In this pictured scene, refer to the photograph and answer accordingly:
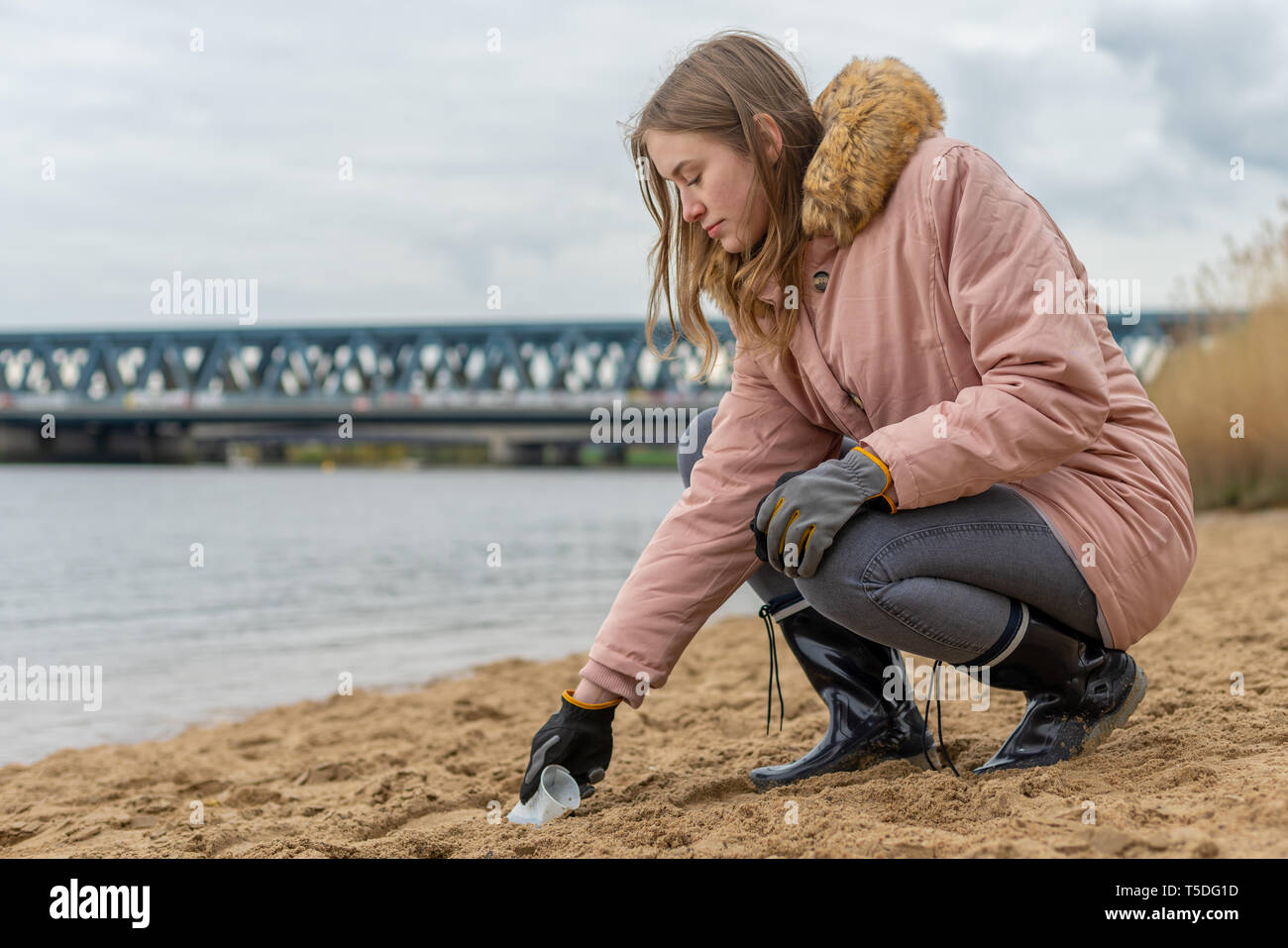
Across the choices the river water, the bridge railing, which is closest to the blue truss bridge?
the bridge railing

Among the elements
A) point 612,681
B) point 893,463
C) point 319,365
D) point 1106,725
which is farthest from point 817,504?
point 319,365

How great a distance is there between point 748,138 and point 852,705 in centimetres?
114

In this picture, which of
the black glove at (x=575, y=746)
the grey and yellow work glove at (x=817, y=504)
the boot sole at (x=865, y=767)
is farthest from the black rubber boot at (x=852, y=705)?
the grey and yellow work glove at (x=817, y=504)

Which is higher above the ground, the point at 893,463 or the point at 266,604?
the point at 893,463

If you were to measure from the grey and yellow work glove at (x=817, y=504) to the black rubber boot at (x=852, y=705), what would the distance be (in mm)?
486

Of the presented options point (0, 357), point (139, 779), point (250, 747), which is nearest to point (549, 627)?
point (250, 747)

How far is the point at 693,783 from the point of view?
2207 millimetres

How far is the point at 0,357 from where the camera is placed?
50.4 m

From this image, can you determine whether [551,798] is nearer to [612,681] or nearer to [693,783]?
[612,681]

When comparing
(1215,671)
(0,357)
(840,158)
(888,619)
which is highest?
(0,357)

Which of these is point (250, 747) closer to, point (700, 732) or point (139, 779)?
point (139, 779)
